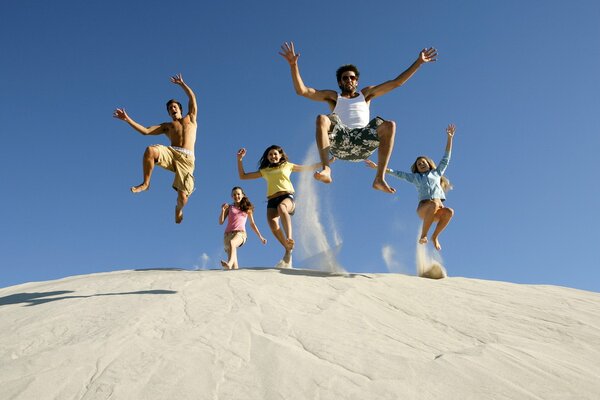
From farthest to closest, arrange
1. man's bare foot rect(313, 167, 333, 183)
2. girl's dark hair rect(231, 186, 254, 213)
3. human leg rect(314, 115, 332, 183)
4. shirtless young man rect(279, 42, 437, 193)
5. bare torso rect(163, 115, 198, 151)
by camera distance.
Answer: girl's dark hair rect(231, 186, 254, 213)
bare torso rect(163, 115, 198, 151)
shirtless young man rect(279, 42, 437, 193)
human leg rect(314, 115, 332, 183)
man's bare foot rect(313, 167, 333, 183)

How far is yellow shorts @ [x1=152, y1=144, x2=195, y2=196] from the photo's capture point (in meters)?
5.88

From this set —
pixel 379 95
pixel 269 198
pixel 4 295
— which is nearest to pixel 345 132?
pixel 379 95

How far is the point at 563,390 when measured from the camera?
2.12m

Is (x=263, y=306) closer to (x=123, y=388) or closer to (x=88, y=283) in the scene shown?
(x=123, y=388)

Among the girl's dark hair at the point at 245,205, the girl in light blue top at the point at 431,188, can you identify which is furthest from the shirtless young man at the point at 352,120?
the girl's dark hair at the point at 245,205

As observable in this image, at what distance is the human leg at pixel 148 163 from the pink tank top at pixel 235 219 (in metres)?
1.65

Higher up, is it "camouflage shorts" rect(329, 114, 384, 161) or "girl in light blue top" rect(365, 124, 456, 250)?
"camouflage shorts" rect(329, 114, 384, 161)

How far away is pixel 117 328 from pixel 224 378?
39.2 inches

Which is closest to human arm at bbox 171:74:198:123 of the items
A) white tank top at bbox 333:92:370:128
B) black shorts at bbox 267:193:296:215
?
black shorts at bbox 267:193:296:215

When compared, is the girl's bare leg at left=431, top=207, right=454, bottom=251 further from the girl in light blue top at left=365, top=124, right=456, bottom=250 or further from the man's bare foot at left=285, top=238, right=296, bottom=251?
the man's bare foot at left=285, top=238, right=296, bottom=251

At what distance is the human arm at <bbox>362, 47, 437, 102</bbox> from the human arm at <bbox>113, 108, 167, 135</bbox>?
313 cm

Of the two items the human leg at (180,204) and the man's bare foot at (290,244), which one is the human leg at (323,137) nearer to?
the man's bare foot at (290,244)

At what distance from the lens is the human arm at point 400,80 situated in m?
4.86

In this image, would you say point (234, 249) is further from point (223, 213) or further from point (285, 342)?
point (285, 342)
